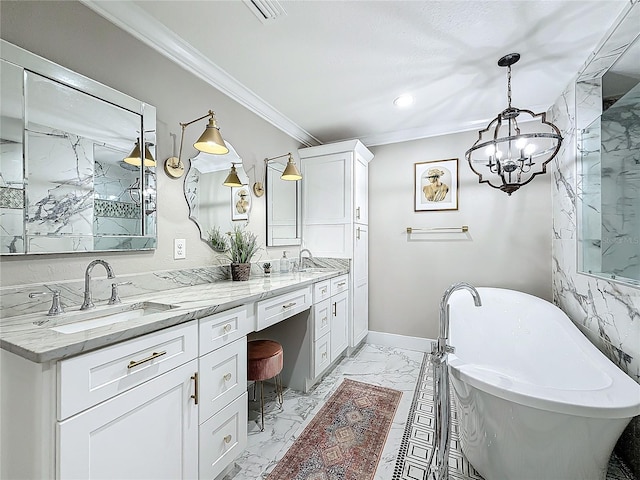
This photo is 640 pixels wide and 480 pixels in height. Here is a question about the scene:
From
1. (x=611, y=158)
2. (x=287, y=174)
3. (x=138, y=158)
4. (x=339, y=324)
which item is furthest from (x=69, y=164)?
(x=611, y=158)

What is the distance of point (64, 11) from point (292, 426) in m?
2.56

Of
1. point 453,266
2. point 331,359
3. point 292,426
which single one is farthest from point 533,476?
point 453,266

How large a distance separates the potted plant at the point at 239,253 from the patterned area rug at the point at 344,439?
114 cm

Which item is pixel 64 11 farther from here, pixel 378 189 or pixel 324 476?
pixel 378 189

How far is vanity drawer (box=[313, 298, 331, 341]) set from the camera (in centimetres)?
234

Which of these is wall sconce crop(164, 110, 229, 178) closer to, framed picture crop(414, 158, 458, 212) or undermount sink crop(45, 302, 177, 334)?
undermount sink crop(45, 302, 177, 334)

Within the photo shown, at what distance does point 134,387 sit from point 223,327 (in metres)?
0.44

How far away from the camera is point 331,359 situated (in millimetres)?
2598

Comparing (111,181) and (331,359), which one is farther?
(331,359)

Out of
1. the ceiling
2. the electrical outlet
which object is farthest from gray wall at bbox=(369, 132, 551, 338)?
the electrical outlet

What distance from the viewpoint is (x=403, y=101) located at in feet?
8.19

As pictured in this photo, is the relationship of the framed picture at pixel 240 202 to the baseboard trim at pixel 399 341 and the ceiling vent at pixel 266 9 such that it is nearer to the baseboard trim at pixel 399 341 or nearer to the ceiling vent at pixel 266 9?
the ceiling vent at pixel 266 9

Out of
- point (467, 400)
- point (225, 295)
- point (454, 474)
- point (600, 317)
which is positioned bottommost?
point (454, 474)

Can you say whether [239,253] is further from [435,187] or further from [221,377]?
[435,187]
